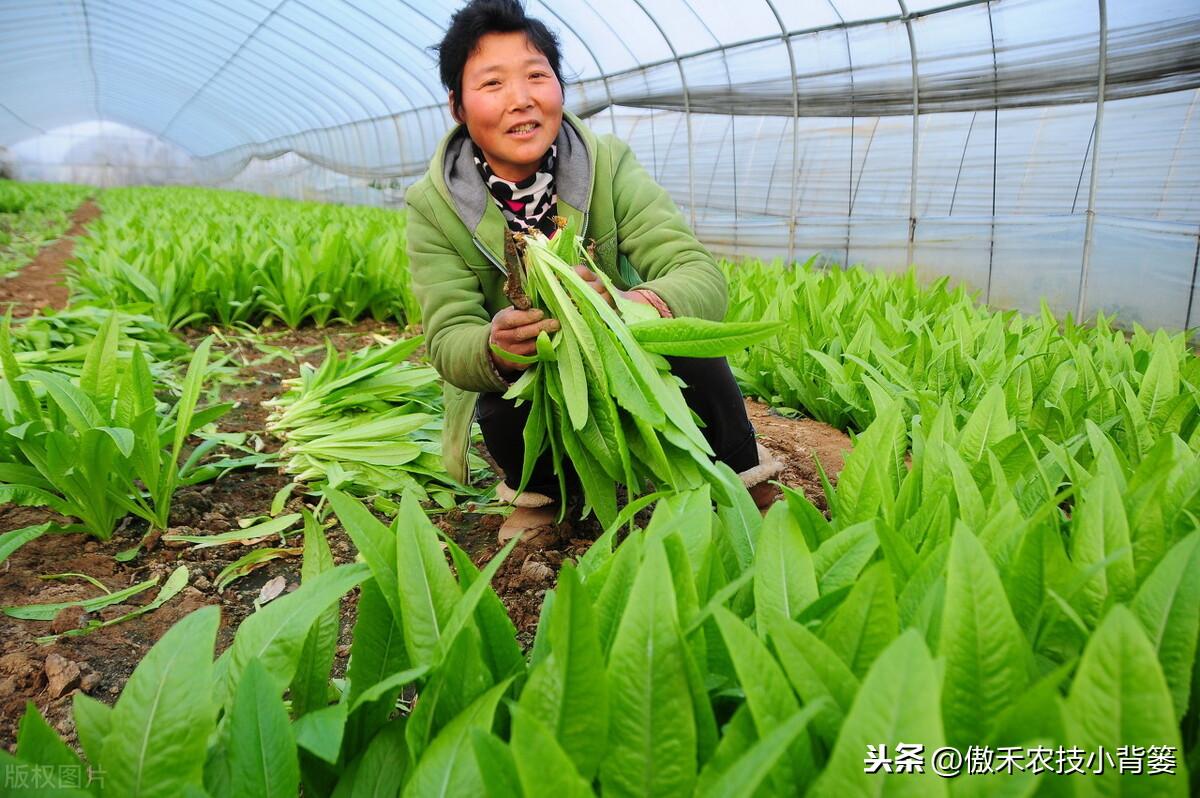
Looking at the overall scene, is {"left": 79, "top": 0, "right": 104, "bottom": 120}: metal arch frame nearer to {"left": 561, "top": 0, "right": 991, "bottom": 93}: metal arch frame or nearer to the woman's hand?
{"left": 561, "top": 0, "right": 991, "bottom": 93}: metal arch frame

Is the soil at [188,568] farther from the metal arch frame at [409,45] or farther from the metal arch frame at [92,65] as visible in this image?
the metal arch frame at [92,65]

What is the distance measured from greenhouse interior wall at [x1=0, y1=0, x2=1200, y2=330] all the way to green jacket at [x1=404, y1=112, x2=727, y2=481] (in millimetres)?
370

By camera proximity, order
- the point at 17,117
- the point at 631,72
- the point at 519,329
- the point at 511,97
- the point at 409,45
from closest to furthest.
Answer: the point at 519,329, the point at 511,97, the point at 631,72, the point at 409,45, the point at 17,117

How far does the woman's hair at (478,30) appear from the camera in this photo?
6.16 feet

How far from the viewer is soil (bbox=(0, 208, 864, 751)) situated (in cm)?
144

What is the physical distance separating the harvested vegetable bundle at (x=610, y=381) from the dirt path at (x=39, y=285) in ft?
12.5

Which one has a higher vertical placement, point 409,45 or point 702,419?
point 409,45

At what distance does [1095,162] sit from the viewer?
4797 millimetres

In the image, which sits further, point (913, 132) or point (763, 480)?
point (913, 132)

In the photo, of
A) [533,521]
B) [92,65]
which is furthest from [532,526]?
[92,65]

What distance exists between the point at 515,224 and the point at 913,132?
5147 millimetres

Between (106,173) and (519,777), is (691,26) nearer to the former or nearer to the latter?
(519,777)

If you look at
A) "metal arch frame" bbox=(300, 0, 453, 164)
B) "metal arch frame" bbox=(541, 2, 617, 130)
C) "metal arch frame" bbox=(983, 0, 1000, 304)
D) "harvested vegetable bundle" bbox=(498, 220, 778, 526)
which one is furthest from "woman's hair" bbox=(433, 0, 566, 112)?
"metal arch frame" bbox=(300, 0, 453, 164)

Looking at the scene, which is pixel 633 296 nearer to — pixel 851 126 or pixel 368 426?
pixel 368 426
